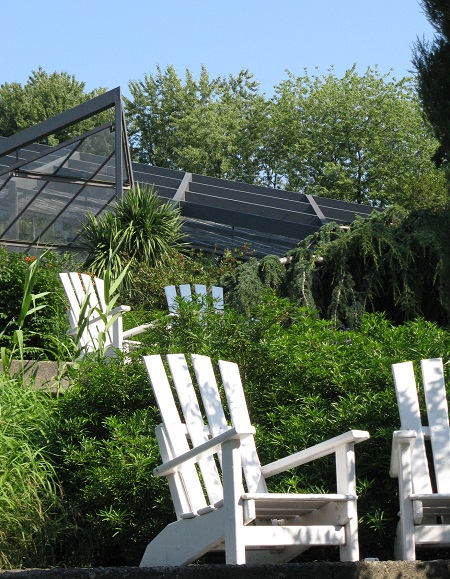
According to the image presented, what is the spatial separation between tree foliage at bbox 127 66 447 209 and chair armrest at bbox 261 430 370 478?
28556 millimetres

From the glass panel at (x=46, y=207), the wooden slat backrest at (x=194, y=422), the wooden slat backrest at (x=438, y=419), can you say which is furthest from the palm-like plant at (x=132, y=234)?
the wooden slat backrest at (x=438, y=419)

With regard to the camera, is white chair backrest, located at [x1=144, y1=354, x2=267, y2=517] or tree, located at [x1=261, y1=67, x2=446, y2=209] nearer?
white chair backrest, located at [x1=144, y1=354, x2=267, y2=517]

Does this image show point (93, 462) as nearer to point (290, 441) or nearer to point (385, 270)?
point (290, 441)

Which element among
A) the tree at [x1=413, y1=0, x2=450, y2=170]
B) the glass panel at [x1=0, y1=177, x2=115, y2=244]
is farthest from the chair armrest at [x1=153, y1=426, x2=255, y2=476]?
the glass panel at [x1=0, y1=177, x2=115, y2=244]

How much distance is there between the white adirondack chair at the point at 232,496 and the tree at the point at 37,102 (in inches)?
1316

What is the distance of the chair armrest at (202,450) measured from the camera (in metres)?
3.20

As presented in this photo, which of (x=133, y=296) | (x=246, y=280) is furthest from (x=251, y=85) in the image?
(x=246, y=280)

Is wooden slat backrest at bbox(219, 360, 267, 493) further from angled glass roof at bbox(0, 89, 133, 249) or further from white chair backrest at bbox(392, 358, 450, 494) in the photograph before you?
angled glass roof at bbox(0, 89, 133, 249)

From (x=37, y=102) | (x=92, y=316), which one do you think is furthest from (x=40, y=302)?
(x=37, y=102)

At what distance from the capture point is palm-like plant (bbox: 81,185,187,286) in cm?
1217

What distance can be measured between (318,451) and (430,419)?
2.14 feet

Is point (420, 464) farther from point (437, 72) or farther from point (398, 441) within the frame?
point (437, 72)

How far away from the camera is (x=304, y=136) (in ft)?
116

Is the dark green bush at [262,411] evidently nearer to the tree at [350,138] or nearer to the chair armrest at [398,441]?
the chair armrest at [398,441]
